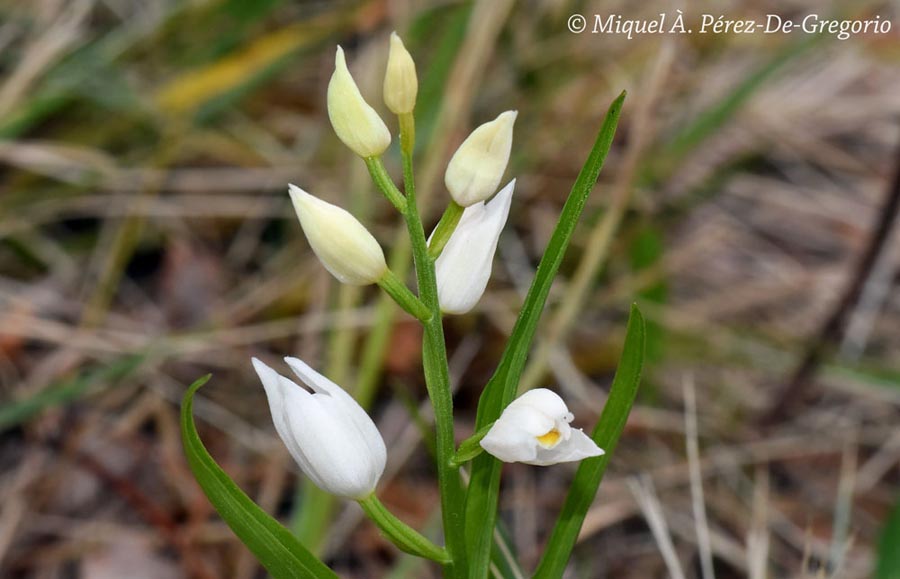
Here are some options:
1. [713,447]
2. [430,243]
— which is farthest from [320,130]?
[430,243]

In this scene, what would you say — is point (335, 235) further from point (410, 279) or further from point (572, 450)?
point (410, 279)

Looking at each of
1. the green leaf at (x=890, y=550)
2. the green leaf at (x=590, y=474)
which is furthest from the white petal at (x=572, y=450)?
the green leaf at (x=890, y=550)

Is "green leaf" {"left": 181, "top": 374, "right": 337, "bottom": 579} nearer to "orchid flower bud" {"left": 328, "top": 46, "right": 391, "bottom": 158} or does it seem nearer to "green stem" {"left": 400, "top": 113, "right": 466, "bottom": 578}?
"green stem" {"left": 400, "top": 113, "right": 466, "bottom": 578}

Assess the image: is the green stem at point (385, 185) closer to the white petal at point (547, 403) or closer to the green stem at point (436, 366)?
the green stem at point (436, 366)

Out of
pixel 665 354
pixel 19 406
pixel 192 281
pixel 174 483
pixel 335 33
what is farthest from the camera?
Answer: pixel 335 33

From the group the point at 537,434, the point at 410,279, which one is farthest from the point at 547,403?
the point at 410,279

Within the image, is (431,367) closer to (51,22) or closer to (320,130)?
(320,130)
